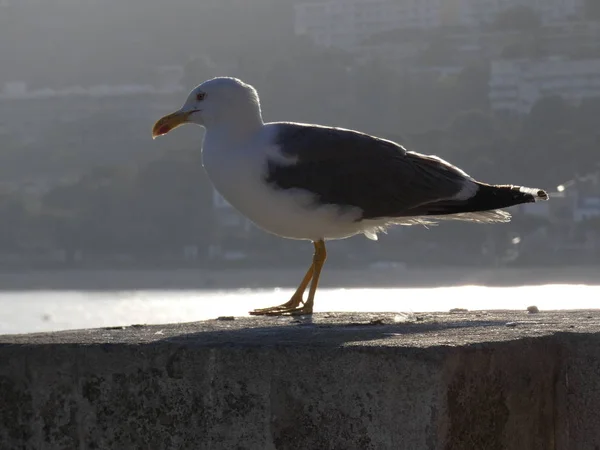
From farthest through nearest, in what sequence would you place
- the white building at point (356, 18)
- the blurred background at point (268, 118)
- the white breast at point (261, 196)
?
the white building at point (356, 18) → the blurred background at point (268, 118) → the white breast at point (261, 196)

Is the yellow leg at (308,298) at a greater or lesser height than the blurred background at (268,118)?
lesser

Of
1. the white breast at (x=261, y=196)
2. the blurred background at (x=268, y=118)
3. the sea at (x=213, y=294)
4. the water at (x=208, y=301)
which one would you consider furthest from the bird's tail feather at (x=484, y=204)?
the blurred background at (x=268, y=118)

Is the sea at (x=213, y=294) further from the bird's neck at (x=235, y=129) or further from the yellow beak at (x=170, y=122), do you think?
the bird's neck at (x=235, y=129)

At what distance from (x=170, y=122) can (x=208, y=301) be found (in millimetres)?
38909

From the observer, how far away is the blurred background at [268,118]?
4859 cm

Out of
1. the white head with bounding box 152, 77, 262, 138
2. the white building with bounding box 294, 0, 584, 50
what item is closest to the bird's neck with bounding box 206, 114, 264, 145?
the white head with bounding box 152, 77, 262, 138

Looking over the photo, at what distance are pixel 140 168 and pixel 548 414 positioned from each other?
54.0 meters

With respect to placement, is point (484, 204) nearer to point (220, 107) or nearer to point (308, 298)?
point (308, 298)

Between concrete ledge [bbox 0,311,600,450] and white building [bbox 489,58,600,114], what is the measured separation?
59921mm

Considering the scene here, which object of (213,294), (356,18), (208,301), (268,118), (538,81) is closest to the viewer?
(208,301)

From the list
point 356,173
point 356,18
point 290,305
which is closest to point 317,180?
point 356,173

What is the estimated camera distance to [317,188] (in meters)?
3.84

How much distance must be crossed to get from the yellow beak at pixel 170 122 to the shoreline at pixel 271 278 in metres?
40.2

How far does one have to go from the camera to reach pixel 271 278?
1842 inches
